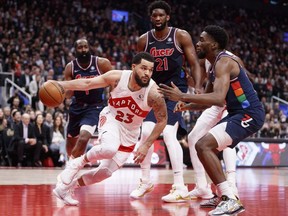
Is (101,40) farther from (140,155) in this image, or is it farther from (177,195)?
(140,155)

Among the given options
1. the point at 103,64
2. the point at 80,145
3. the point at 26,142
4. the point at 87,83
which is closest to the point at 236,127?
the point at 87,83

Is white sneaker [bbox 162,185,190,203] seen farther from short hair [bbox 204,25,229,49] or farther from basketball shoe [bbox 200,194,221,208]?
short hair [bbox 204,25,229,49]

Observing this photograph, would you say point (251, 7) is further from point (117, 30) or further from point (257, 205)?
point (257, 205)

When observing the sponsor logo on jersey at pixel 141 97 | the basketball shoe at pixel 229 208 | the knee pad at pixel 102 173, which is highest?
the sponsor logo on jersey at pixel 141 97

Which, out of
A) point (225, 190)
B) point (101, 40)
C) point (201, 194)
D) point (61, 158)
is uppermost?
point (101, 40)

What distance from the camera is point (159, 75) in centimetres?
677

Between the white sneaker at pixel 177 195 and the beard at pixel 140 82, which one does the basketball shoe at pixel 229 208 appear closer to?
the white sneaker at pixel 177 195

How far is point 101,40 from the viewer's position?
21.4m

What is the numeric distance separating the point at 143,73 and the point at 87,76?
2.26 meters

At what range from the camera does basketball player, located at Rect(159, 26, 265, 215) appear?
508 cm

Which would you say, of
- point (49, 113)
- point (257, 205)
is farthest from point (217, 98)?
point (49, 113)

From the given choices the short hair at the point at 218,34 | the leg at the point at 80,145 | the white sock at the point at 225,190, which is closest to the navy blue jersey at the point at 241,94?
the short hair at the point at 218,34

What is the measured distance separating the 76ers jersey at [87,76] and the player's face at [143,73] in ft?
7.13

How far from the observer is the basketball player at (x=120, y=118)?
564 centimetres
